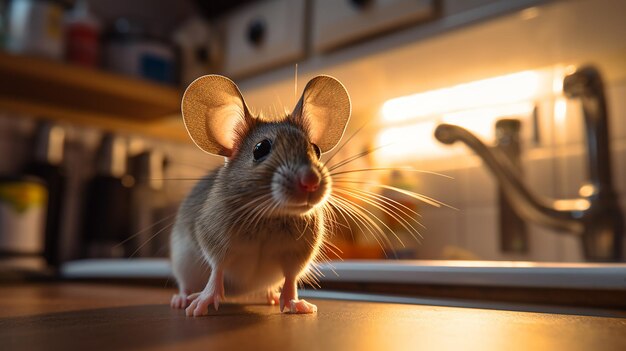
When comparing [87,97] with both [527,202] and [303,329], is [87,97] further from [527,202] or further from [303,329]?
[303,329]

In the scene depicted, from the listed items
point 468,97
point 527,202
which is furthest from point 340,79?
point 527,202

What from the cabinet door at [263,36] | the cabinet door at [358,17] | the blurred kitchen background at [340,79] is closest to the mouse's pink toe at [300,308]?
the blurred kitchen background at [340,79]

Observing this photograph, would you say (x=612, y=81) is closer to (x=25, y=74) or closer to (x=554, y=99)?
(x=554, y=99)

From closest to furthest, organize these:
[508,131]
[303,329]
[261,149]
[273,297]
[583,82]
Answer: [303,329] < [261,149] < [273,297] < [583,82] < [508,131]

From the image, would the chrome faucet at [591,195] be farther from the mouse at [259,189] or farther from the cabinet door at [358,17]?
the mouse at [259,189]

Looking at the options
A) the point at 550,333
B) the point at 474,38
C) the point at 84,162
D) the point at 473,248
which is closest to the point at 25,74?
the point at 84,162

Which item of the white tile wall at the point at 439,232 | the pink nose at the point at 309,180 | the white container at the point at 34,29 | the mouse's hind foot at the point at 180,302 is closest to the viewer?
the pink nose at the point at 309,180
